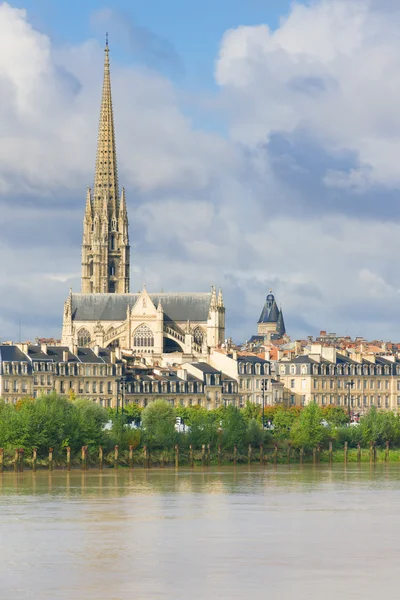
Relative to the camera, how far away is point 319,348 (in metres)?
170

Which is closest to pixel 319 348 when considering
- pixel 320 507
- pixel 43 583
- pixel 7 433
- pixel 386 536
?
pixel 7 433

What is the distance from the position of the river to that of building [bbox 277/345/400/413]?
79080 millimetres

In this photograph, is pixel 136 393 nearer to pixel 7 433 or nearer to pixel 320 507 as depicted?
pixel 7 433

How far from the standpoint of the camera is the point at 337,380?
168m

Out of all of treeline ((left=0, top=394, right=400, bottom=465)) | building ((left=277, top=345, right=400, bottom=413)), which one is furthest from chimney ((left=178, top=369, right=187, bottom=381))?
treeline ((left=0, top=394, right=400, bottom=465))

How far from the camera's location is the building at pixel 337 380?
166750 mm

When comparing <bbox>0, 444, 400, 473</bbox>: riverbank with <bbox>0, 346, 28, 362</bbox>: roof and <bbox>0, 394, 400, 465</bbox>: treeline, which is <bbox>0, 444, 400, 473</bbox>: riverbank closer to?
<bbox>0, 394, 400, 465</bbox>: treeline

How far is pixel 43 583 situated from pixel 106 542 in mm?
9824

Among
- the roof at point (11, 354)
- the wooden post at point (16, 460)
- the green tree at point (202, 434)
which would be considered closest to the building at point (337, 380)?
the roof at point (11, 354)

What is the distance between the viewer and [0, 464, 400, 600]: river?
4462 cm

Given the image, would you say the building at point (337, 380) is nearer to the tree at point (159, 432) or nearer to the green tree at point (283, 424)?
the green tree at point (283, 424)

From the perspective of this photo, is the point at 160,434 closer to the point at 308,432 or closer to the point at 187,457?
the point at 187,457

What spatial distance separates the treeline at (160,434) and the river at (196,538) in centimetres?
668

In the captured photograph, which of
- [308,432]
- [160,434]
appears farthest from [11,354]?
[160,434]
